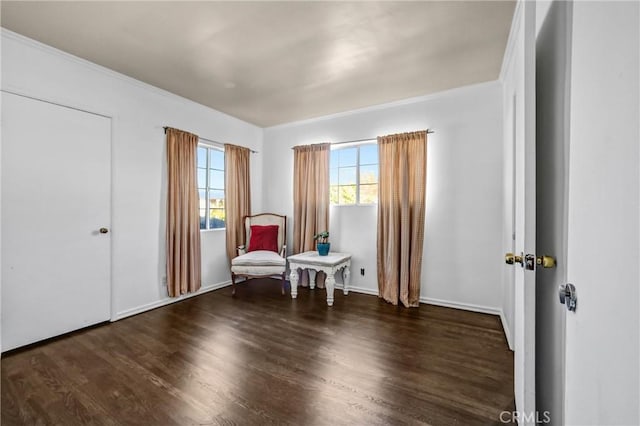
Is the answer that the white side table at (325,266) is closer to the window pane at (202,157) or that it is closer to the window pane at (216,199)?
the window pane at (216,199)

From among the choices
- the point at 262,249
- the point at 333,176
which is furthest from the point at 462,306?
the point at 262,249

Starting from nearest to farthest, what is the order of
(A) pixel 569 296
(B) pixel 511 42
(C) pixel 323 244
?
(A) pixel 569 296, (B) pixel 511 42, (C) pixel 323 244

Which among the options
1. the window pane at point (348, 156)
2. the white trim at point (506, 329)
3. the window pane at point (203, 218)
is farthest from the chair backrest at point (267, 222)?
A: the white trim at point (506, 329)

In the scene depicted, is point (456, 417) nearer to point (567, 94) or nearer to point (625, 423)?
point (625, 423)

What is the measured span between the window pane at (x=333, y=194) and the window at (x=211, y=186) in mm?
1641

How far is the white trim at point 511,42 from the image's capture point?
199cm

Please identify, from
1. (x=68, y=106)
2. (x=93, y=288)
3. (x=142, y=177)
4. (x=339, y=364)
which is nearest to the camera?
(x=339, y=364)

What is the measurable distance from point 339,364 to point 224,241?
280cm

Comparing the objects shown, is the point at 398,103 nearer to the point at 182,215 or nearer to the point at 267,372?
the point at 182,215

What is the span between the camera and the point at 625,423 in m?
0.57

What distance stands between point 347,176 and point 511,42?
2.37m

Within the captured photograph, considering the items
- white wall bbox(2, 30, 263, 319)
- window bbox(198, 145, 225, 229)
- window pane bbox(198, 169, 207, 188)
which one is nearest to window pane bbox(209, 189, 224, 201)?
window bbox(198, 145, 225, 229)

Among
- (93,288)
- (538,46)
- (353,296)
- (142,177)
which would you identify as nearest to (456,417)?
(538,46)

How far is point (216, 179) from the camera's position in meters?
4.27
